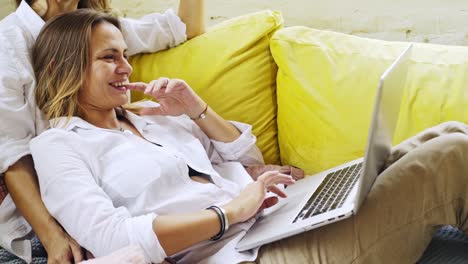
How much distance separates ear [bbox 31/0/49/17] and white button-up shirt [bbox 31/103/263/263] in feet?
1.20

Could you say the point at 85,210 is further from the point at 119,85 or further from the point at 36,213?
the point at 119,85

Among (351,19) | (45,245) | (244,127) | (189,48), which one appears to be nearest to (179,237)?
(45,245)

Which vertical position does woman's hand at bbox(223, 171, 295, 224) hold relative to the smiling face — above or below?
below

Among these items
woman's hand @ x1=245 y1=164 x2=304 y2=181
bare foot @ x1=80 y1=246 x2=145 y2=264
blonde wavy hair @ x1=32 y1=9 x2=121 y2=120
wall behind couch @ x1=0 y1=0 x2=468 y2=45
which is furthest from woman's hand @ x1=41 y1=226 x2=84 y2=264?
wall behind couch @ x1=0 y1=0 x2=468 y2=45

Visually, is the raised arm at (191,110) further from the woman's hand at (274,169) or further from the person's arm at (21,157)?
the person's arm at (21,157)

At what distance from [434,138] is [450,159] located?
0.29ft

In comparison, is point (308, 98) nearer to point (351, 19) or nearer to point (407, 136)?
point (407, 136)

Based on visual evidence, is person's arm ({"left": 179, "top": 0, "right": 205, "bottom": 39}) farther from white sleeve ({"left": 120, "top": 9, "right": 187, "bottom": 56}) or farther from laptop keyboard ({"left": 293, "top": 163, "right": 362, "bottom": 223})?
laptop keyboard ({"left": 293, "top": 163, "right": 362, "bottom": 223})

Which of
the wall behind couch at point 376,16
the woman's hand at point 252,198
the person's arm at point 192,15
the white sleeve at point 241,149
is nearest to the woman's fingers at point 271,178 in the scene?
the woman's hand at point 252,198

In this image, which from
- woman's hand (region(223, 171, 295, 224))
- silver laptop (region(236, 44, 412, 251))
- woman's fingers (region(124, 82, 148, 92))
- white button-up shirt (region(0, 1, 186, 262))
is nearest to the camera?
silver laptop (region(236, 44, 412, 251))

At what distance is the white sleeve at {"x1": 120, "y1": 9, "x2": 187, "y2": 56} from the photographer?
69.5 inches

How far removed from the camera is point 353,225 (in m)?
1.16

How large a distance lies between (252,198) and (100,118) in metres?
0.45

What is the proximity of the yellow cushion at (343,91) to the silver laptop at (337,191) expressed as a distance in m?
0.16
